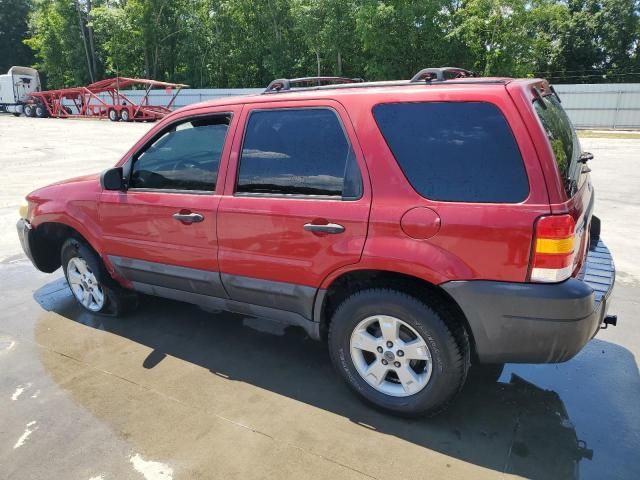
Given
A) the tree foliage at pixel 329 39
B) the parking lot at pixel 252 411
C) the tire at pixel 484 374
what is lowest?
the parking lot at pixel 252 411

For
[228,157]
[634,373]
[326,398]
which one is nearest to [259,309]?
[326,398]

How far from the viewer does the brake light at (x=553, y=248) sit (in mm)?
2320

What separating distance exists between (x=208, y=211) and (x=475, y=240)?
1.71 m

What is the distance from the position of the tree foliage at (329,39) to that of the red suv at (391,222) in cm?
2923

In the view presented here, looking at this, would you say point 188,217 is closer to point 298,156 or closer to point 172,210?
point 172,210

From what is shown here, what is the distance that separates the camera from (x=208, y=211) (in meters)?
3.28

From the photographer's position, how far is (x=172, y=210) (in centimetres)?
346

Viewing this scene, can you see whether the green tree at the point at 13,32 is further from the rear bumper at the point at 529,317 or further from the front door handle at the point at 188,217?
the rear bumper at the point at 529,317

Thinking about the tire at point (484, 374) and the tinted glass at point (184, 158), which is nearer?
the tire at point (484, 374)

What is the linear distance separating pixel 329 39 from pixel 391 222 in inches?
1302

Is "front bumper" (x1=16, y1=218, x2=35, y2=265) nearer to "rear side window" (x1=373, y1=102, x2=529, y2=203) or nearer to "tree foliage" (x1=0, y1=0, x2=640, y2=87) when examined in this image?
"rear side window" (x1=373, y1=102, x2=529, y2=203)

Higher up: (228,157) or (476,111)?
(476,111)

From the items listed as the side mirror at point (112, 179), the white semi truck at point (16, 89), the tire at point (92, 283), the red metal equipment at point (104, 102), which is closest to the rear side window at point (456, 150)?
the side mirror at point (112, 179)

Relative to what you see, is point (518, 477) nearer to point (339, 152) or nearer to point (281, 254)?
point (281, 254)
